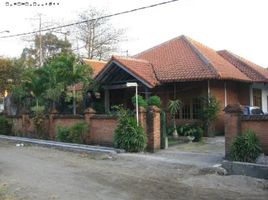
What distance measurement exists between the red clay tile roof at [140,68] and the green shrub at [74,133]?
420 cm

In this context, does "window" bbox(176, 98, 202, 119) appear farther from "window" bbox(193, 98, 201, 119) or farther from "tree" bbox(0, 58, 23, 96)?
"tree" bbox(0, 58, 23, 96)

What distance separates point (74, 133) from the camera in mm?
19969

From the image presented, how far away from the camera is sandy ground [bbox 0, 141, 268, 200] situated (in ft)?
32.1

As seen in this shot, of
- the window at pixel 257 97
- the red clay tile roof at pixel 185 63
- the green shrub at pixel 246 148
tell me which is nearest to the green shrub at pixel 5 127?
the red clay tile roof at pixel 185 63

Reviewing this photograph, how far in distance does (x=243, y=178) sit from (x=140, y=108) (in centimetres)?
642

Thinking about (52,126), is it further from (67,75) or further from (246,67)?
(246,67)

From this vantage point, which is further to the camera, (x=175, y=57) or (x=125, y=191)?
(x=175, y=57)

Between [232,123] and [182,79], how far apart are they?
8.97 meters

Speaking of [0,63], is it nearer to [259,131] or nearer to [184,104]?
[184,104]

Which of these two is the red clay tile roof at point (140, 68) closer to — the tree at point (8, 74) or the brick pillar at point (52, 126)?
the brick pillar at point (52, 126)

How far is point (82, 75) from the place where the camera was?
74.5ft

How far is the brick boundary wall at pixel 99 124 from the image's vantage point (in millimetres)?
17234

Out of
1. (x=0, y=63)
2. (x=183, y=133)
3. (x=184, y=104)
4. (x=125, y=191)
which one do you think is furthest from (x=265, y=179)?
(x=0, y=63)

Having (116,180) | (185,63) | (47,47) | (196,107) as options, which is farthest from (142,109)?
(47,47)
